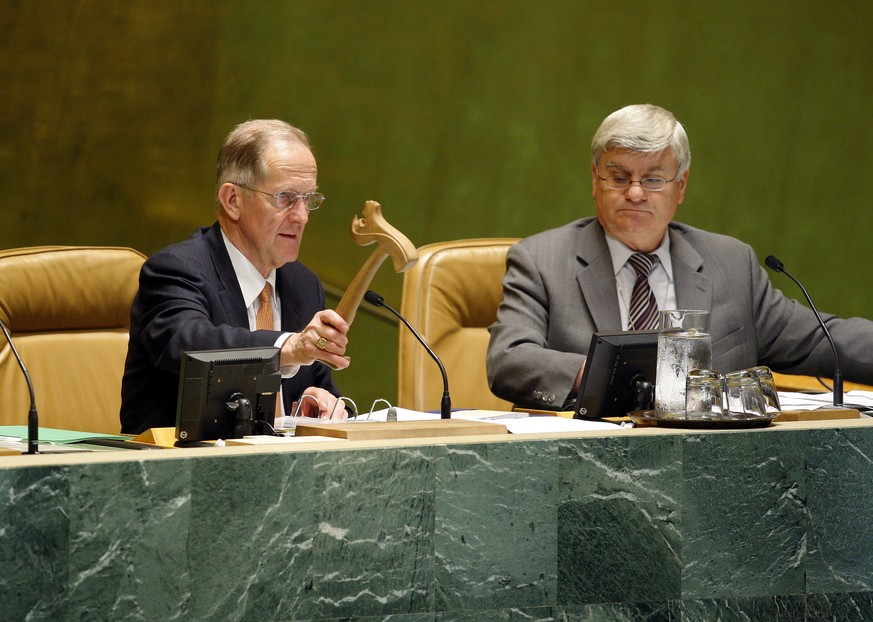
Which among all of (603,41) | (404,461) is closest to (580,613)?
(404,461)

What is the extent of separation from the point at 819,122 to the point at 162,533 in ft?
12.2

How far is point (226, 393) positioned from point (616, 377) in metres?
0.77

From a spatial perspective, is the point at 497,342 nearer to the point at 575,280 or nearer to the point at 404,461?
the point at 575,280

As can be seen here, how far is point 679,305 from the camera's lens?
302 centimetres

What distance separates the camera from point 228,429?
75.9 inches

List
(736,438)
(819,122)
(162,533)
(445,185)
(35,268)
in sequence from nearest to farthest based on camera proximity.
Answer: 1. (162,533)
2. (736,438)
3. (35,268)
4. (445,185)
5. (819,122)

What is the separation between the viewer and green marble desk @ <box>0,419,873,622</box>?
4.82ft

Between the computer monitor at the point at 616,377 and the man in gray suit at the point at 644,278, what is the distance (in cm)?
60

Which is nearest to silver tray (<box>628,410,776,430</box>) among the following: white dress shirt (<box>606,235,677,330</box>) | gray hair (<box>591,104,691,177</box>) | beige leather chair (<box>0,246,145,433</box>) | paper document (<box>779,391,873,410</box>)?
paper document (<box>779,391,873,410</box>)

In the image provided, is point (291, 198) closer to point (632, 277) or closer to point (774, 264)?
point (632, 277)

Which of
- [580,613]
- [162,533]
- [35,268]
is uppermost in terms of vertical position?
[35,268]

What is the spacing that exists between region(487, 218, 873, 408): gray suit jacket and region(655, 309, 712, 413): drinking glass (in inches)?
25.9

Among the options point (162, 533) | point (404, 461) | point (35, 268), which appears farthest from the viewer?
point (35, 268)

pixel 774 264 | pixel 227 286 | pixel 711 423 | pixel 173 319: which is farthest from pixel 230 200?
pixel 711 423
